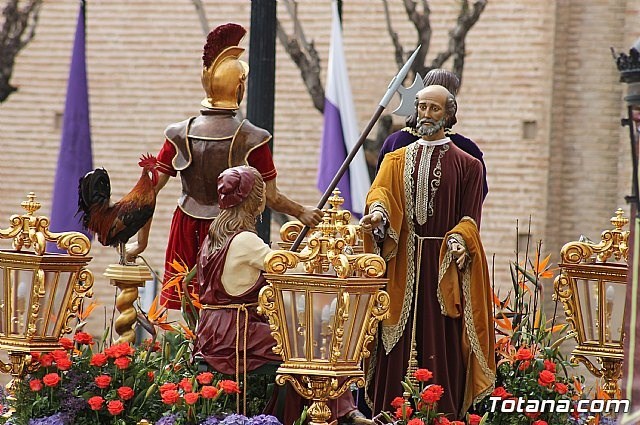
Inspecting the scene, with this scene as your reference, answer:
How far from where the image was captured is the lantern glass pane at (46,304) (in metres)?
6.81

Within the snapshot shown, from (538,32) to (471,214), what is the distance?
6.01m

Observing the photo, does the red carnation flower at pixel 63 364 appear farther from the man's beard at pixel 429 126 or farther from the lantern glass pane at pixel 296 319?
the man's beard at pixel 429 126

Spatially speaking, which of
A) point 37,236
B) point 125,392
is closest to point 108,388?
point 125,392

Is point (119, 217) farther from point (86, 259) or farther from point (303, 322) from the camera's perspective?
point (303, 322)

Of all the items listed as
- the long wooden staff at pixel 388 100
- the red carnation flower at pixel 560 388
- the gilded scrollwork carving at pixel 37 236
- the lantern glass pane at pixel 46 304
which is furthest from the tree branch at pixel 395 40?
the lantern glass pane at pixel 46 304

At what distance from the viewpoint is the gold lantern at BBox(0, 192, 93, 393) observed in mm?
6781

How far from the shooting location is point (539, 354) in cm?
732

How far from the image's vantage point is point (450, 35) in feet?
41.6

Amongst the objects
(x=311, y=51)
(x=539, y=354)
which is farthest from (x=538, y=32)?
(x=539, y=354)

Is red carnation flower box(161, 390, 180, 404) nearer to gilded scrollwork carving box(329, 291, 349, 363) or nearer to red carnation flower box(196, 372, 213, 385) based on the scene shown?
red carnation flower box(196, 372, 213, 385)

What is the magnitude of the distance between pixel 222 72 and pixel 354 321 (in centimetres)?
177

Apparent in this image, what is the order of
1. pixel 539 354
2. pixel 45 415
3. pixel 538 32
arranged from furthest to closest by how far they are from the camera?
pixel 538 32 → pixel 539 354 → pixel 45 415

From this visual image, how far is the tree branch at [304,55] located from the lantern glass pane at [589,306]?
595 cm

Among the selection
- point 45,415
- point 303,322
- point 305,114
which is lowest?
point 45,415
